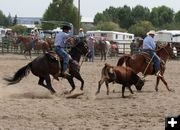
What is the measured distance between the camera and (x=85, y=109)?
10484mm

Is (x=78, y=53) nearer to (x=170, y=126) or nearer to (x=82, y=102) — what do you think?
(x=82, y=102)

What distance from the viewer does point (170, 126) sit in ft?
15.1

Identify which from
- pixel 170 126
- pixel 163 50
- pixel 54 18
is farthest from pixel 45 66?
pixel 54 18

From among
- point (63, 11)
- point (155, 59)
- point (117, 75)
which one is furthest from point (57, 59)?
point (63, 11)

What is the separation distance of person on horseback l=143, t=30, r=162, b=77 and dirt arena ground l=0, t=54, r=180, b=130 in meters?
0.73

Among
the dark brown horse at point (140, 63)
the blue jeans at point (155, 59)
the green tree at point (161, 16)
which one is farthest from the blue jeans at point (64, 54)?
the green tree at point (161, 16)

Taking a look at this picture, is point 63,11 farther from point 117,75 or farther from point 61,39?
point 117,75

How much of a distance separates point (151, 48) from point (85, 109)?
15.9 feet

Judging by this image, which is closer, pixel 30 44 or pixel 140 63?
pixel 140 63

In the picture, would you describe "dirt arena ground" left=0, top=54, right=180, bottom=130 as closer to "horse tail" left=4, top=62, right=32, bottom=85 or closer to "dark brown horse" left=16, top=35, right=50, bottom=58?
"horse tail" left=4, top=62, right=32, bottom=85

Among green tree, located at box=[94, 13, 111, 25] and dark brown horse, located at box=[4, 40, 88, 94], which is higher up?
green tree, located at box=[94, 13, 111, 25]

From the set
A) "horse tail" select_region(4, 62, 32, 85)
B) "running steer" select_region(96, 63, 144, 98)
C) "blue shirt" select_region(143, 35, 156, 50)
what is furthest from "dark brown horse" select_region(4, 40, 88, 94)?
"blue shirt" select_region(143, 35, 156, 50)

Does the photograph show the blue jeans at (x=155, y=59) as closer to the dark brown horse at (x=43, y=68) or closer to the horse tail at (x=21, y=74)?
the dark brown horse at (x=43, y=68)

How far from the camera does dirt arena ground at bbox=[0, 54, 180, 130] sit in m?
8.45
